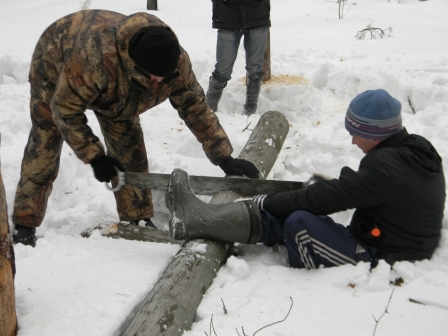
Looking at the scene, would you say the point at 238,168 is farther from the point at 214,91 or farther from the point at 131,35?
the point at 214,91

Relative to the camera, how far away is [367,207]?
8.51 feet

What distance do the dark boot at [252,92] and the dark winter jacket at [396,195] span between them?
9.39 ft

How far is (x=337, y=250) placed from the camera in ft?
8.32

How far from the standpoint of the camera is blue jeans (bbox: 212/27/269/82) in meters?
5.05

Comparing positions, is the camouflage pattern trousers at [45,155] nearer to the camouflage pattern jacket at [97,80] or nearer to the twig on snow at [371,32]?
the camouflage pattern jacket at [97,80]

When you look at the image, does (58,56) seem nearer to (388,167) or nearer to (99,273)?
(99,273)

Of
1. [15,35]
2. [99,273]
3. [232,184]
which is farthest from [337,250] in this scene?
[15,35]

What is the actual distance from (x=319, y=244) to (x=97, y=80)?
1.59 m

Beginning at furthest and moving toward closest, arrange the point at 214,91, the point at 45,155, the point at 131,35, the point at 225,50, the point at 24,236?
the point at 214,91, the point at 225,50, the point at 24,236, the point at 45,155, the point at 131,35

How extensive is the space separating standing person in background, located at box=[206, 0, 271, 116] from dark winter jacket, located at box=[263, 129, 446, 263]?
9.37 feet

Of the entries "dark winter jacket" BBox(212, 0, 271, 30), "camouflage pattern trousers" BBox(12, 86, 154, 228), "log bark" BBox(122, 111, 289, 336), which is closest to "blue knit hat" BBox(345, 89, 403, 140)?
"log bark" BBox(122, 111, 289, 336)

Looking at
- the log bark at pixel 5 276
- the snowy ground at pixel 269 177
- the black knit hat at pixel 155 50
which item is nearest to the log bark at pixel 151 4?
the snowy ground at pixel 269 177

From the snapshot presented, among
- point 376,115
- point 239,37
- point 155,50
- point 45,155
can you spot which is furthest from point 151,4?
point 376,115

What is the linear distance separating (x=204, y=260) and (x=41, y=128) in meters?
1.52
